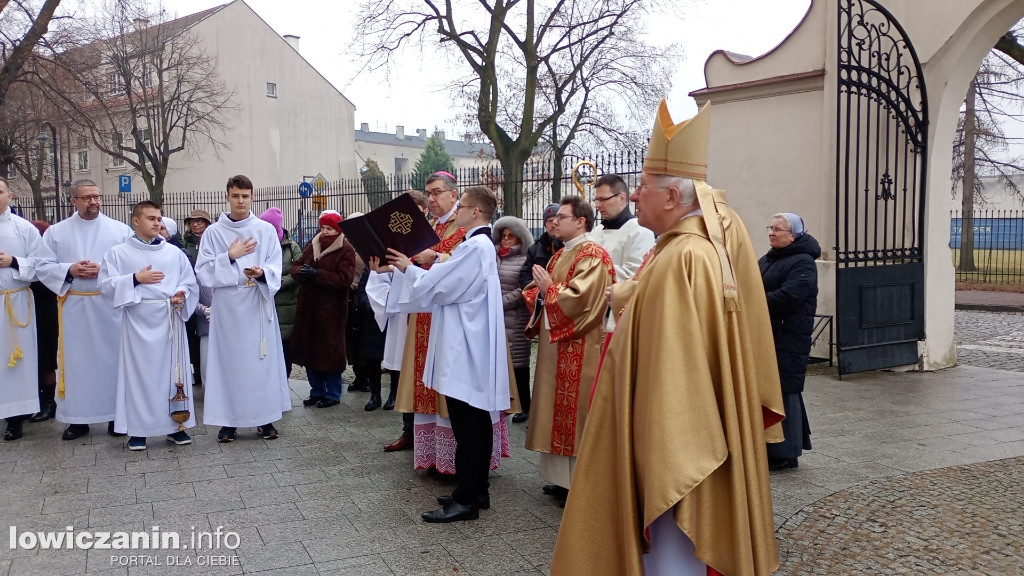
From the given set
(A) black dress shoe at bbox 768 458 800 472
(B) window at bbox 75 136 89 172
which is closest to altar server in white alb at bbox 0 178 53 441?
(A) black dress shoe at bbox 768 458 800 472

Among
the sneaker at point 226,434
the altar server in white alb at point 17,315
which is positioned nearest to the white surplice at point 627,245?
the sneaker at point 226,434

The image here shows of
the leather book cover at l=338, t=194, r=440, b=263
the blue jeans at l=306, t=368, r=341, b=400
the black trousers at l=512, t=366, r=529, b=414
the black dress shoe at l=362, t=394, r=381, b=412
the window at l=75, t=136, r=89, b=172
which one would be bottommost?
the black dress shoe at l=362, t=394, r=381, b=412

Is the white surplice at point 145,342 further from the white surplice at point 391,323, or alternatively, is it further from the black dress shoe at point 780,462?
the black dress shoe at point 780,462

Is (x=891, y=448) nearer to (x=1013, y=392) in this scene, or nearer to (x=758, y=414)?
(x=1013, y=392)

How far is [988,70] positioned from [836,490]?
70.3ft

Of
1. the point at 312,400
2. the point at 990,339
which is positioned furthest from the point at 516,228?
the point at 990,339

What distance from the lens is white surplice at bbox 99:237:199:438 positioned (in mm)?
6320

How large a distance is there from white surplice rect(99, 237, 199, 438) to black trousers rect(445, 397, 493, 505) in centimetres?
282

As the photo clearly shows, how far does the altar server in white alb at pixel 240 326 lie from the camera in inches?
258

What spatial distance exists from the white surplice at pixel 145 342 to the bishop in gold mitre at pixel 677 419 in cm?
445

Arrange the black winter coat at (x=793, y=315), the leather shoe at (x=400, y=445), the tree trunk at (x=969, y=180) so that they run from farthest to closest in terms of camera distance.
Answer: the tree trunk at (x=969, y=180)
the leather shoe at (x=400, y=445)
the black winter coat at (x=793, y=315)

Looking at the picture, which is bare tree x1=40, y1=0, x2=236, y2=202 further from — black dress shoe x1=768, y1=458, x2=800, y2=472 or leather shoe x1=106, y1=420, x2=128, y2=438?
black dress shoe x1=768, y1=458, x2=800, y2=472

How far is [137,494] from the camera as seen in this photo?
17.0ft

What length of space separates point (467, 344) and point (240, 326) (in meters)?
2.70
